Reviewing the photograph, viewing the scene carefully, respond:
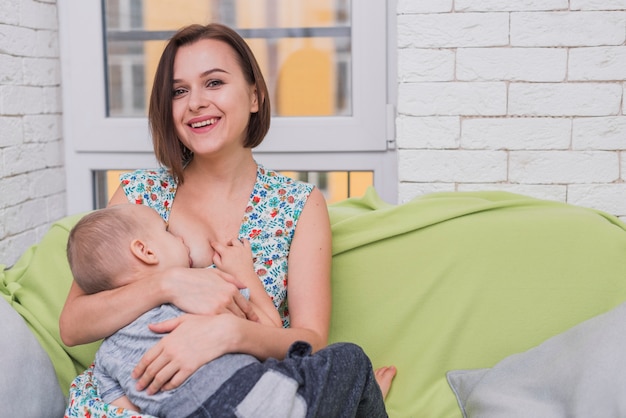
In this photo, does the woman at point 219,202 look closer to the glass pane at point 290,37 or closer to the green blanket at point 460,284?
the green blanket at point 460,284

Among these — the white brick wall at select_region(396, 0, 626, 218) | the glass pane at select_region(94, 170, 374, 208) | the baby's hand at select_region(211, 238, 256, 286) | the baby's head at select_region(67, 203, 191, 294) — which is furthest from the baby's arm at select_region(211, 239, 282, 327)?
the glass pane at select_region(94, 170, 374, 208)

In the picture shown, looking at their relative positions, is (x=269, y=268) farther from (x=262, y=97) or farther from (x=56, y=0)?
(x=56, y=0)

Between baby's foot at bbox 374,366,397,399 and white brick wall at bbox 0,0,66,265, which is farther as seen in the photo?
white brick wall at bbox 0,0,66,265

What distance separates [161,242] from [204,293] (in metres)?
0.14

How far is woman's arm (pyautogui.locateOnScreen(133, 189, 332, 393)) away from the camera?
1419 millimetres

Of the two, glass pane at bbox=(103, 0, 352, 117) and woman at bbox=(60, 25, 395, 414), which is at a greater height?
glass pane at bbox=(103, 0, 352, 117)

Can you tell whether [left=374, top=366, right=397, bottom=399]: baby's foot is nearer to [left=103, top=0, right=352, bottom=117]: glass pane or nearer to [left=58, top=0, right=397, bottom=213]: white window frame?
[left=58, top=0, right=397, bottom=213]: white window frame

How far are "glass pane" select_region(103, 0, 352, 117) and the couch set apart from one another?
78 cm

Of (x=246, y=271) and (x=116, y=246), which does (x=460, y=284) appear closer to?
(x=246, y=271)

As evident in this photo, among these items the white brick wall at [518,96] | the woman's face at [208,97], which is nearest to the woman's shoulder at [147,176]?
the woman's face at [208,97]

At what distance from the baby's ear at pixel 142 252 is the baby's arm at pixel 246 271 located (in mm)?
181

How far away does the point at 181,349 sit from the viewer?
143 centimetres

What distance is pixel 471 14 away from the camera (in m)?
2.33

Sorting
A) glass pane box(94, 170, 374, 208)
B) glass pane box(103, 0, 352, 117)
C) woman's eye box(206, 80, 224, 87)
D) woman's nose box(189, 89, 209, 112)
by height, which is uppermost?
glass pane box(103, 0, 352, 117)
